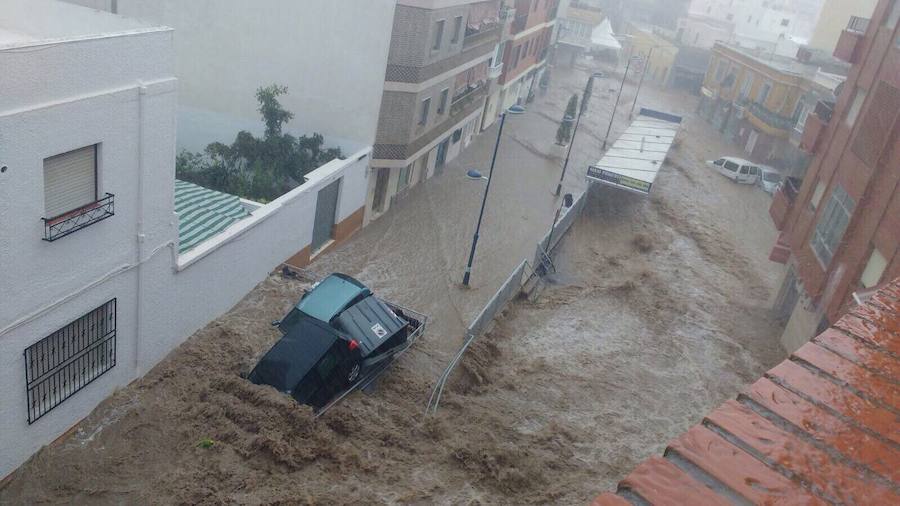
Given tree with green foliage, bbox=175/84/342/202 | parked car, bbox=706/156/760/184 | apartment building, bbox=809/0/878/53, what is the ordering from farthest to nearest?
apartment building, bbox=809/0/878/53, parked car, bbox=706/156/760/184, tree with green foliage, bbox=175/84/342/202

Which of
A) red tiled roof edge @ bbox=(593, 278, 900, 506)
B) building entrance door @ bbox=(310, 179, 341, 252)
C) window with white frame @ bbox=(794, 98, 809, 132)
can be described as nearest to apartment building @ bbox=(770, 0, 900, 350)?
red tiled roof edge @ bbox=(593, 278, 900, 506)

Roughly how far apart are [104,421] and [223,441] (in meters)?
A: 2.11

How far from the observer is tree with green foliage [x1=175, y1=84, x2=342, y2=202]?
57.7 ft

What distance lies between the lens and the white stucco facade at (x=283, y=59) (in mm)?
19000

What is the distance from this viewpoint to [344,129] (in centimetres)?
2012

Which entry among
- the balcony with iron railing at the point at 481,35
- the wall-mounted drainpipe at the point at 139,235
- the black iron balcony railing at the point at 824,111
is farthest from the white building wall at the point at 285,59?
the black iron balcony railing at the point at 824,111

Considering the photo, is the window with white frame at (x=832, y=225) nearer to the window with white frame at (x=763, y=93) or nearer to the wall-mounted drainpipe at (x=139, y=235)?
the wall-mounted drainpipe at (x=139, y=235)

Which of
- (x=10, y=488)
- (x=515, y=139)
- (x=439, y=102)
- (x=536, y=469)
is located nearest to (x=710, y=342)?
(x=536, y=469)

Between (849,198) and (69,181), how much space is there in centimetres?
1627

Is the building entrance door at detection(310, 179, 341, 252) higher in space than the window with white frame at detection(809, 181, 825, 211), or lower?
lower

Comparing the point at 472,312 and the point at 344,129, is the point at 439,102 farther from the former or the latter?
the point at 472,312

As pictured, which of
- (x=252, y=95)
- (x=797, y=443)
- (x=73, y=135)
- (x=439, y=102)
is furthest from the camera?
(x=439, y=102)

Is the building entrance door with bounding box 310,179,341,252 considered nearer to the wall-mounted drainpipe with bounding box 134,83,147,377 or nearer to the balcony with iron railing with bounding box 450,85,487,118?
the wall-mounted drainpipe with bounding box 134,83,147,377

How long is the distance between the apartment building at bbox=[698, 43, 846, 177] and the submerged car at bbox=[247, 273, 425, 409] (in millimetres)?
27626
